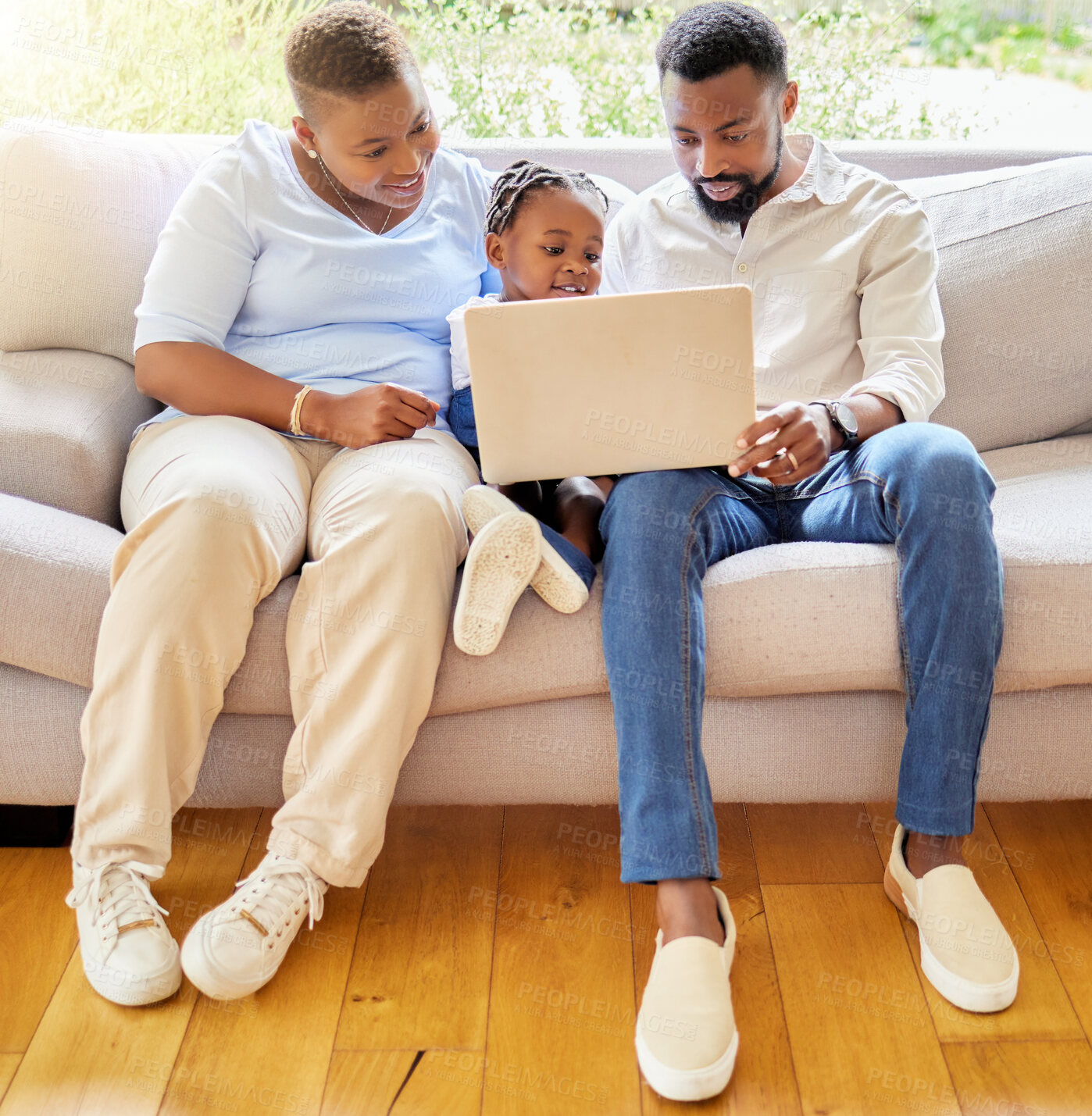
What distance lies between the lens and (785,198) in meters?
1.56

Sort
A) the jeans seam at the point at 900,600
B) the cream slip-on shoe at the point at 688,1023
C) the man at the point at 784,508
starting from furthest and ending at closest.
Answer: the jeans seam at the point at 900,600
the man at the point at 784,508
the cream slip-on shoe at the point at 688,1023

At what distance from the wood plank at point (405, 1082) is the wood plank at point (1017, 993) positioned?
0.50 metres

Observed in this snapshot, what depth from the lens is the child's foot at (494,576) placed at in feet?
3.91

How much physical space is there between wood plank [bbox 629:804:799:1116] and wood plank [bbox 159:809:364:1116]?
0.34m

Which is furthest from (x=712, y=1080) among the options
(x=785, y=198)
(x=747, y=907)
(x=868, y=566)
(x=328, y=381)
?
(x=785, y=198)

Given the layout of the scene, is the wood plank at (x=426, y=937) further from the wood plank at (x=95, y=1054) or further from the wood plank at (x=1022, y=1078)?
the wood plank at (x=1022, y=1078)

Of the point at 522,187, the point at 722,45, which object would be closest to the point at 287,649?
the point at 522,187

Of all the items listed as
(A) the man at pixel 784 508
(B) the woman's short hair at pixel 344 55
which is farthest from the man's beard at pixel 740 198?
(B) the woman's short hair at pixel 344 55

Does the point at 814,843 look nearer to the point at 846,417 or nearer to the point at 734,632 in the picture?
the point at 734,632

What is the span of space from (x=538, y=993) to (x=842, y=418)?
785 millimetres

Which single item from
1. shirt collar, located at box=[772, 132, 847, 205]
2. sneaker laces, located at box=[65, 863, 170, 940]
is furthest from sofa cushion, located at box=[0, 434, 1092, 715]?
shirt collar, located at box=[772, 132, 847, 205]

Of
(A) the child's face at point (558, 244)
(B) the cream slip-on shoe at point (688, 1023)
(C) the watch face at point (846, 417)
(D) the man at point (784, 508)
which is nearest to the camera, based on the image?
(B) the cream slip-on shoe at point (688, 1023)

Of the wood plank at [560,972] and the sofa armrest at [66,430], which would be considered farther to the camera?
the sofa armrest at [66,430]

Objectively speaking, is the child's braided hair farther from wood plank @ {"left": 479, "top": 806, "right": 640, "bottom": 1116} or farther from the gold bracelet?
wood plank @ {"left": 479, "top": 806, "right": 640, "bottom": 1116}
